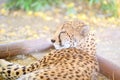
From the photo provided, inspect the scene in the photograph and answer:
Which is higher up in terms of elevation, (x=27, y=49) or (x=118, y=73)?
(x=27, y=49)

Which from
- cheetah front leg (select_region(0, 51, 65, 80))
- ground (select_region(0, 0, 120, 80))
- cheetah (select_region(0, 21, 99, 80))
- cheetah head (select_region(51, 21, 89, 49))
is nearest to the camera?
cheetah (select_region(0, 21, 99, 80))

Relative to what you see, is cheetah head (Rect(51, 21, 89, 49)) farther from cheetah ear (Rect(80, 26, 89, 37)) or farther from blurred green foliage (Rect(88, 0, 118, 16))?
blurred green foliage (Rect(88, 0, 118, 16))

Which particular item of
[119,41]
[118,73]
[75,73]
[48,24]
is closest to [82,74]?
[75,73]

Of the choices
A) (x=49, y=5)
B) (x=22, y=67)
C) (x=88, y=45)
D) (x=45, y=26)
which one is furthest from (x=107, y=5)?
(x=22, y=67)

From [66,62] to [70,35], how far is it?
15.5 inches

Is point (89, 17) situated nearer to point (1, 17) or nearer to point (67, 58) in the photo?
point (1, 17)

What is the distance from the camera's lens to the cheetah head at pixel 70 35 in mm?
3148

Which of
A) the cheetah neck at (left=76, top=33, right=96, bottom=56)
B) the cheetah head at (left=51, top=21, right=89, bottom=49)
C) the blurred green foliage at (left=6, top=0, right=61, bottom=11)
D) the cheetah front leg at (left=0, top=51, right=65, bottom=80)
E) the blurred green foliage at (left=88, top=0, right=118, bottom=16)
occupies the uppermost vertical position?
the blurred green foliage at (left=6, top=0, right=61, bottom=11)

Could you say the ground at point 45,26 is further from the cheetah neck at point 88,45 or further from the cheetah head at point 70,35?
the cheetah head at point 70,35

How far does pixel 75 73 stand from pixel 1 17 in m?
3.56

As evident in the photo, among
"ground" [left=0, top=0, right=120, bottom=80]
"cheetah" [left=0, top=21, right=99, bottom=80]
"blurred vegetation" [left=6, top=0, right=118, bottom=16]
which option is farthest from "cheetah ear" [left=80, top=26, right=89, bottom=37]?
"blurred vegetation" [left=6, top=0, right=118, bottom=16]

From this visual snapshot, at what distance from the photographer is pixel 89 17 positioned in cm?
632

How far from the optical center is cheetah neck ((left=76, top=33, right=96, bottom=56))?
3184mm

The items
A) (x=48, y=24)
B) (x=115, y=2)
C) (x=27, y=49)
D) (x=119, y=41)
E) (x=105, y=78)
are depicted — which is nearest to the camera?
(x=105, y=78)
